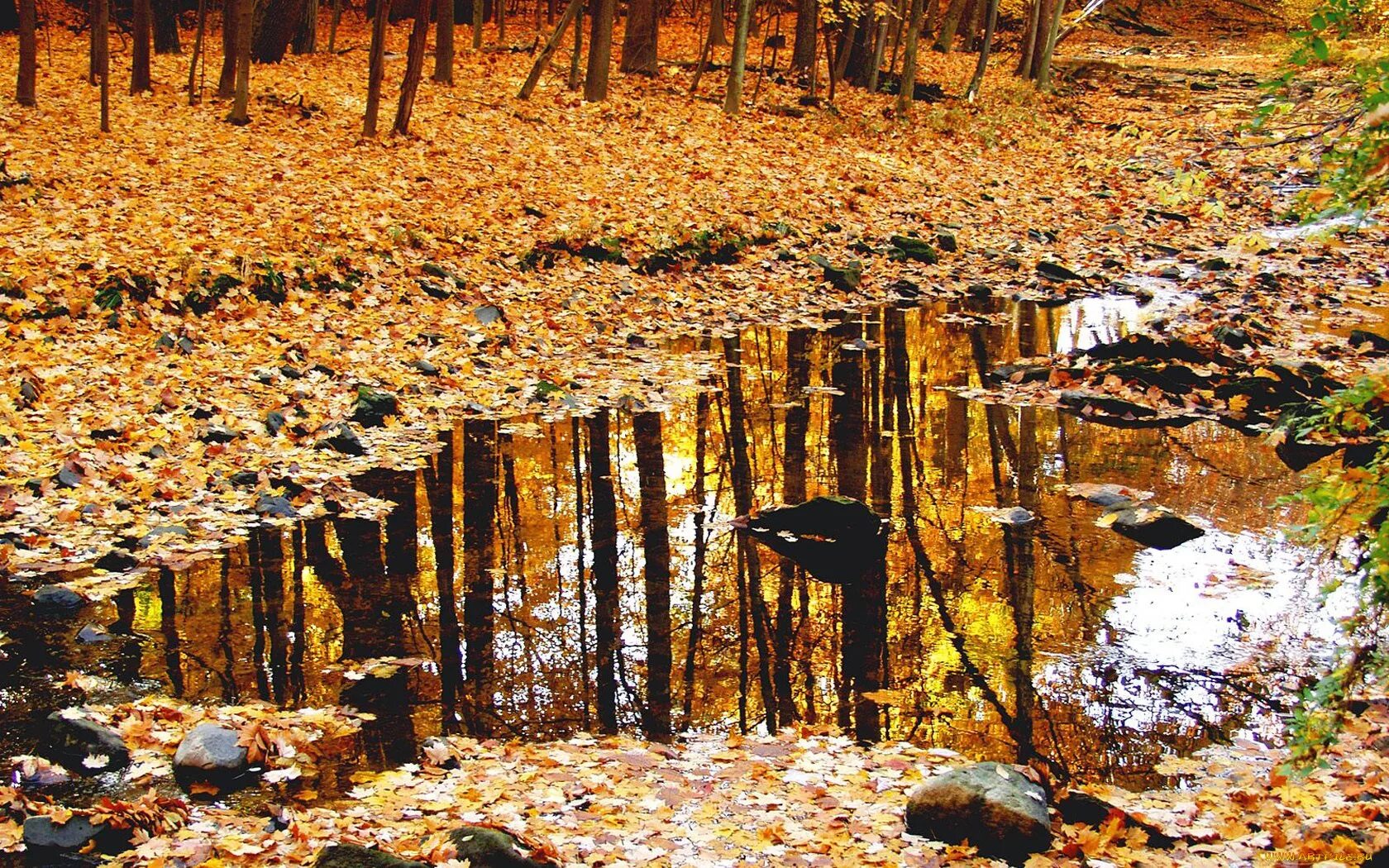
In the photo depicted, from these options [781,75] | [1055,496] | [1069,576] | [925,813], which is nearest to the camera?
[925,813]

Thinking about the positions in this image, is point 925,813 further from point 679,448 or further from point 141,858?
point 679,448

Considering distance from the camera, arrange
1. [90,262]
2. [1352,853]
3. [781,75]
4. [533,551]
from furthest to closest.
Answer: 1. [781,75]
2. [90,262]
3. [533,551]
4. [1352,853]

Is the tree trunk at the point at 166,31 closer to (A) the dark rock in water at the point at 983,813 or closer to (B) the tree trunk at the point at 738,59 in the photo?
(B) the tree trunk at the point at 738,59

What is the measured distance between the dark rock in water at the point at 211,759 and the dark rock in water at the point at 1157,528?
6.12 m

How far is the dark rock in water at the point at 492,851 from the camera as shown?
4.05 meters

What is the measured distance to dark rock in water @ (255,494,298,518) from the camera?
26.3 feet

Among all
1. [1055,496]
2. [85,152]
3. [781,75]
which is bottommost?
[1055,496]

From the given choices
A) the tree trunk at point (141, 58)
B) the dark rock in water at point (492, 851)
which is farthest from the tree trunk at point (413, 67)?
the dark rock in water at point (492, 851)

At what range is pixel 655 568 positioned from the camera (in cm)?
759

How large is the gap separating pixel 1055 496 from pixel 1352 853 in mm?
4860

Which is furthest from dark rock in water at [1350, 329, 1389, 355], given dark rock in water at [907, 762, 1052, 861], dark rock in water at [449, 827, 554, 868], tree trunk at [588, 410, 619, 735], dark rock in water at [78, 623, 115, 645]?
dark rock in water at [78, 623, 115, 645]

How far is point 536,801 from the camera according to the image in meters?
4.75

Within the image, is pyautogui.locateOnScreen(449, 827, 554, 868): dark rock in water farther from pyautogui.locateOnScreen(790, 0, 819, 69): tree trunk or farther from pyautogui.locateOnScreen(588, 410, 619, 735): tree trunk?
pyautogui.locateOnScreen(790, 0, 819, 69): tree trunk

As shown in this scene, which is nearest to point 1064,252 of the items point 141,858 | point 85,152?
point 85,152
